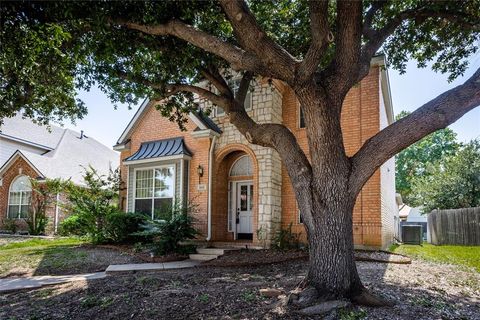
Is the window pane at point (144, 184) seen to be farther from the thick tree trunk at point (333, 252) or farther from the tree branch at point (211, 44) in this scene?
the thick tree trunk at point (333, 252)

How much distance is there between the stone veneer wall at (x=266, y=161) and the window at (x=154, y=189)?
2386 mm

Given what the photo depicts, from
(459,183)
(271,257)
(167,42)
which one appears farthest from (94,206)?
(459,183)

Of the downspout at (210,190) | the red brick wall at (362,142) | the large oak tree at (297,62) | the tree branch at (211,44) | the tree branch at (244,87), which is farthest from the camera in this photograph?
the downspout at (210,190)

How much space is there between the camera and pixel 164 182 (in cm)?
1379

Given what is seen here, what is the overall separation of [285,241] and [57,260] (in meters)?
7.16

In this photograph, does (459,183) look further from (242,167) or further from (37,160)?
(37,160)

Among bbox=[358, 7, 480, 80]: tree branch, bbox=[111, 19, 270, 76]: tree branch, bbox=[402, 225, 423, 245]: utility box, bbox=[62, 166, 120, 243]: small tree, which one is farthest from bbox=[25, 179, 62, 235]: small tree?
bbox=[402, 225, 423, 245]: utility box

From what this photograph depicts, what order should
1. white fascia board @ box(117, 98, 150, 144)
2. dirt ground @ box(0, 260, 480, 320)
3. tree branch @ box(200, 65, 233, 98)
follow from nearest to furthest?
dirt ground @ box(0, 260, 480, 320) < tree branch @ box(200, 65, 233, 98) < white fascia board @ box(117, 98, 150, 144)

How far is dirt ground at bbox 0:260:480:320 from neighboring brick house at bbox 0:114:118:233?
11009 millimetres

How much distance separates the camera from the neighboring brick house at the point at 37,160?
20016 mm

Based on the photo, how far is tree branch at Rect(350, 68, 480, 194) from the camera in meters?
4.77

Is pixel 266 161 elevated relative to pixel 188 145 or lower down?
lower down

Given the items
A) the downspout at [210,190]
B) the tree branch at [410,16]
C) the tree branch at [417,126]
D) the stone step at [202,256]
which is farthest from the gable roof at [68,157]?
the tree branch at [417,126]

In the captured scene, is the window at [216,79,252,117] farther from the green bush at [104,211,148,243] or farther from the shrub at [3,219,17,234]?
the shrub at [3,219,17,234]
